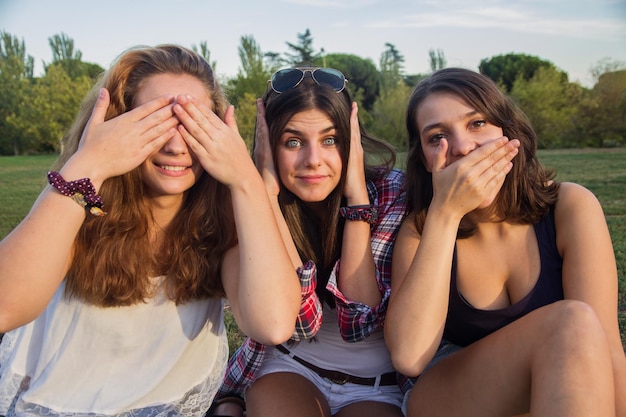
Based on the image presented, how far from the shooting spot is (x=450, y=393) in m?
2.34

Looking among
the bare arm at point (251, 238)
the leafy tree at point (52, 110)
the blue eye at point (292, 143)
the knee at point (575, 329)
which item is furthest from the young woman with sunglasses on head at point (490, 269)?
the leafy tree at point (52, 110)

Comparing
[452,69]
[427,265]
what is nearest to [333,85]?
[452,69]

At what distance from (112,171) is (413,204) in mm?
1516

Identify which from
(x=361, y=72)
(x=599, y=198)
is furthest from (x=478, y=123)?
(x=361, y=72)

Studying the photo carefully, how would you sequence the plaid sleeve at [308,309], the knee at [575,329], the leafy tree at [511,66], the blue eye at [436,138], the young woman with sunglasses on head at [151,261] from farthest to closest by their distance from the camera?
the leafy tree at [511,66] → the blue eye at [436,138] → the plaid sleeve at [308,309] → the young woman with sunglasses on head at [151,261] → the knee at [575,329]

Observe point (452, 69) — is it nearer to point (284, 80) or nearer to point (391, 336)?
point (284, 80)

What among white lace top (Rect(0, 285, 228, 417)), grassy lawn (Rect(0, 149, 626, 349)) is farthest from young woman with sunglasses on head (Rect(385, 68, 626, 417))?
white lace top (Rect(0, 285, 228, 417))

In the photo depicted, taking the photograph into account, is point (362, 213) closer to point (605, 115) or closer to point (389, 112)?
point (389, 112)

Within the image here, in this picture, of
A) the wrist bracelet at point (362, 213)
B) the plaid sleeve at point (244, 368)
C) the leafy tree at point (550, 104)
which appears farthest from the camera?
the leafy tree at point (550, 104)

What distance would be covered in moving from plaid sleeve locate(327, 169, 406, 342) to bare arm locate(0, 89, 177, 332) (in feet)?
3.80

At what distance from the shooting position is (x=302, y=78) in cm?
307

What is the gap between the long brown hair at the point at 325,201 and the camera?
3.03 metres

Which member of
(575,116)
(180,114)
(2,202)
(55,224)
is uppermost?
(180,114)

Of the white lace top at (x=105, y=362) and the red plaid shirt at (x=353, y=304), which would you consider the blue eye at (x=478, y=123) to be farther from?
the white lace top at (x=105, y=362)
